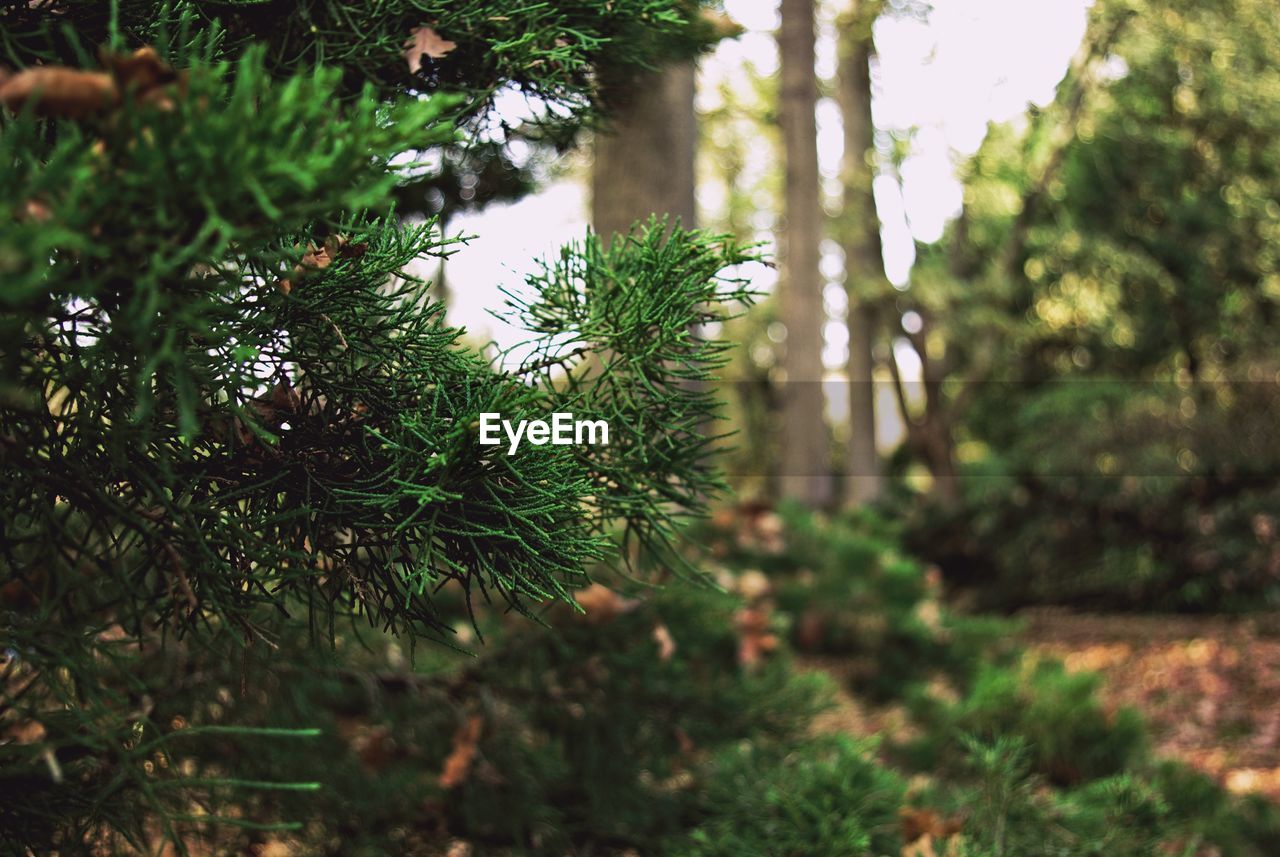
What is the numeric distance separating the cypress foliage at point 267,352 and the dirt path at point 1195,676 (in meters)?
4.15

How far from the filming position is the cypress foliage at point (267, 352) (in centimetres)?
85

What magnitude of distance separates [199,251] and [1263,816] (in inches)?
168

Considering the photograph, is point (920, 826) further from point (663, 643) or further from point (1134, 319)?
point (1134, 319)

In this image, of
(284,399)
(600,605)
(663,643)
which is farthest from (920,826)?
(284,399)

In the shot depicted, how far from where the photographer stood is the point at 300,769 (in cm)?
221

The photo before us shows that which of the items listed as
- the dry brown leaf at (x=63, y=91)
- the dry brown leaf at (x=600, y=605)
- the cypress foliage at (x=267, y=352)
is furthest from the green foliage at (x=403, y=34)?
the dry brown leaf at (x=600, y=605)

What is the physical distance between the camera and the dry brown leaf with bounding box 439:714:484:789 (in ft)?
7.34

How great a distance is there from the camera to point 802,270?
966cm

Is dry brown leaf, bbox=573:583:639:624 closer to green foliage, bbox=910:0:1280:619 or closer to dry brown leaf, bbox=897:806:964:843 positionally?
dry brown leaf, bbox=897:806:964:843

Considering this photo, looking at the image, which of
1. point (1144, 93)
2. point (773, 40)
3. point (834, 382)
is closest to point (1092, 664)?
point (1144, 93)

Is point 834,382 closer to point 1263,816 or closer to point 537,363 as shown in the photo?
point 1263,816

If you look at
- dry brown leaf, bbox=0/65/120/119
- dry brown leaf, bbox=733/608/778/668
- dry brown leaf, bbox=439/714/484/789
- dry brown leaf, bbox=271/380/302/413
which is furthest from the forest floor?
dry brown leaf, bbox=0/65/120/119

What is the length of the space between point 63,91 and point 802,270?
920cm

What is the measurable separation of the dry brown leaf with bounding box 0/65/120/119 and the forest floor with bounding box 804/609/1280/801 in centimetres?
384
